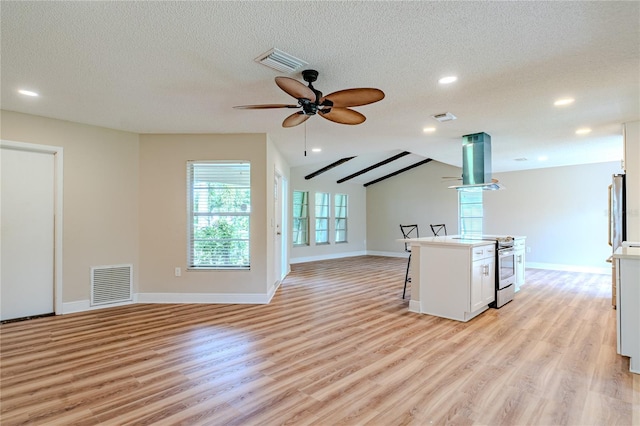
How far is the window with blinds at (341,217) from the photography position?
33.3 feet

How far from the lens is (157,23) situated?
207 cm

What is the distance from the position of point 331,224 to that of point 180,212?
572cm

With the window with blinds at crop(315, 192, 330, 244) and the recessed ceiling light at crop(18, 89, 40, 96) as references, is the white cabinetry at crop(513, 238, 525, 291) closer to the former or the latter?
the window with blinds at crop(315, 192, 330, 244)

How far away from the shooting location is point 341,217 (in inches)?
405

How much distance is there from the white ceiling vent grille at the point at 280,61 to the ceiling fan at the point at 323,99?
4.9 inches

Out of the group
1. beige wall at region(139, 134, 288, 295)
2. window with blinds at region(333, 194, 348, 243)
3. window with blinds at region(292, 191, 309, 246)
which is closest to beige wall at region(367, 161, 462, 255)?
window with blinds at region(333, 194, 348, 243)

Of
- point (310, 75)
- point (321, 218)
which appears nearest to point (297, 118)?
point (310, 75)

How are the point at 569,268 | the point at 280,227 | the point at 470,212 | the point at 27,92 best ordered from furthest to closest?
the point at 470,212 → the point at 569,268 → the point at 280,227 → the point at 27,92

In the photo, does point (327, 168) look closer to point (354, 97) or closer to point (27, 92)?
point (354, 97)

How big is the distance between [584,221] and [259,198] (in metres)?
7.07

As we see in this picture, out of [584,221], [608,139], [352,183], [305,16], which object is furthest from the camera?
[352,183]

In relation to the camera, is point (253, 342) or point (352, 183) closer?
point (253, 342)

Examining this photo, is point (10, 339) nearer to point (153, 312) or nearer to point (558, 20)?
point (153, 312)

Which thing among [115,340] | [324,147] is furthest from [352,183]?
[115,340]
